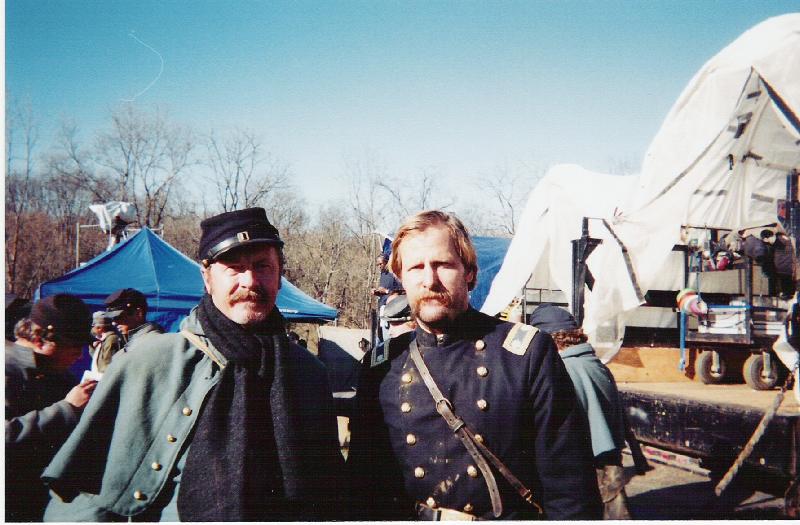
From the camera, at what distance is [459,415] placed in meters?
1.73

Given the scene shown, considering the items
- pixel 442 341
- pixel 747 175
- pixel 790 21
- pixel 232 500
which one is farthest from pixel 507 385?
pixel 747 175

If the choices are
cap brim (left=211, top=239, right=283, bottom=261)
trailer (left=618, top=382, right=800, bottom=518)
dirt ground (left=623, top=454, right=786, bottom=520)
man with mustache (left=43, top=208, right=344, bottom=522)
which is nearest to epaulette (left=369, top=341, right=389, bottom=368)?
man with mustache (left=43, top=208, right=344, bottom=522)

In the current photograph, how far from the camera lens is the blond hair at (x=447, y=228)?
183 cm

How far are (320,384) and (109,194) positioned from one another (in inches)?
243

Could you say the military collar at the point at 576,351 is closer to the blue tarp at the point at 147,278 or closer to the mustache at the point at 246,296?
the mustache at the point at 246,296

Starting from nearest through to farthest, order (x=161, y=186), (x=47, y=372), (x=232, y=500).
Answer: (x=232, y=500) → (x=47, y=372) → (x=161, y=186)

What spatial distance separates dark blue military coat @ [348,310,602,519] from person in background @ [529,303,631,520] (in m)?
1.46

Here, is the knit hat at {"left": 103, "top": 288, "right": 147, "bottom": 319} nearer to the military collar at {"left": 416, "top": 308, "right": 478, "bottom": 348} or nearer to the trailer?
the military collar at {"left": 416, "top": 308, "right": 478, "bottom": 348}

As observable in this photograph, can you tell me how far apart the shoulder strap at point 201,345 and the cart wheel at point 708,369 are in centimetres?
583

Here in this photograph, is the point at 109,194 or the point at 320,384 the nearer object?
the point at 320,384

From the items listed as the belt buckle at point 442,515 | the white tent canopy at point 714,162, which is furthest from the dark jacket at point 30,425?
the white tent canopy at point 714,162

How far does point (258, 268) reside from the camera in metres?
1.75

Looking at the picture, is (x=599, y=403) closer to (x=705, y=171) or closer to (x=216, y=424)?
(x=216, y=424)

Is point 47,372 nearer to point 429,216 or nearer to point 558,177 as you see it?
point 429,216
